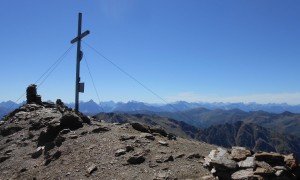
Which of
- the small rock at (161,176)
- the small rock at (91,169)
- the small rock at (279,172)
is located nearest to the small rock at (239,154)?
the small rock at (279,172)

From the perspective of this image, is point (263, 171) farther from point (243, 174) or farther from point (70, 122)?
point (70, 122)

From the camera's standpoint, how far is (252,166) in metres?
13.2

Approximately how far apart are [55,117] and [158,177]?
15.0m

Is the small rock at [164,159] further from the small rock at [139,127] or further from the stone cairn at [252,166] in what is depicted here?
the small rock at [139,127]

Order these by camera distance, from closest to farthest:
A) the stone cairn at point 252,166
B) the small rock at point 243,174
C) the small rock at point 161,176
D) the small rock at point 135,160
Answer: the small rock at point 243,174 < the stone cairn at point 252,166 < the small rock at point 161,176 < the small rock at point 135,160

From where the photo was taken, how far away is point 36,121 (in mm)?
27484

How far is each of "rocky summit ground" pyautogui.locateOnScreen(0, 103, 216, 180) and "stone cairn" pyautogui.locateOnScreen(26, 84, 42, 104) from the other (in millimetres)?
8394

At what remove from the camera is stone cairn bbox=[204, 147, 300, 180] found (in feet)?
41.6

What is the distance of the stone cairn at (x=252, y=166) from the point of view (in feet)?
41.6

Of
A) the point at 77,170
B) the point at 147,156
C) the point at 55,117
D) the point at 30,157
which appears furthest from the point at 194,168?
the point at 55,117

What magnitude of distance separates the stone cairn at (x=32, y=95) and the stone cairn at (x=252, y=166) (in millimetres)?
25444

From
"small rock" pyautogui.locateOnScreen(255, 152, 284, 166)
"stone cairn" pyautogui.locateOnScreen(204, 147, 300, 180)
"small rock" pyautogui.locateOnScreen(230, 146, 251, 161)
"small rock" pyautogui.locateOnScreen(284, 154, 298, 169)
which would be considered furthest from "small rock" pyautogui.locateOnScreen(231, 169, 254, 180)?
"small rock" pyautogui.locateOnScreen(284, 154, 298, 169)

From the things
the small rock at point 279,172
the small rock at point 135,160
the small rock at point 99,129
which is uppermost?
the small rock at point 99,129

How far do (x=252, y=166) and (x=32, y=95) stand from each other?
91.4ft
